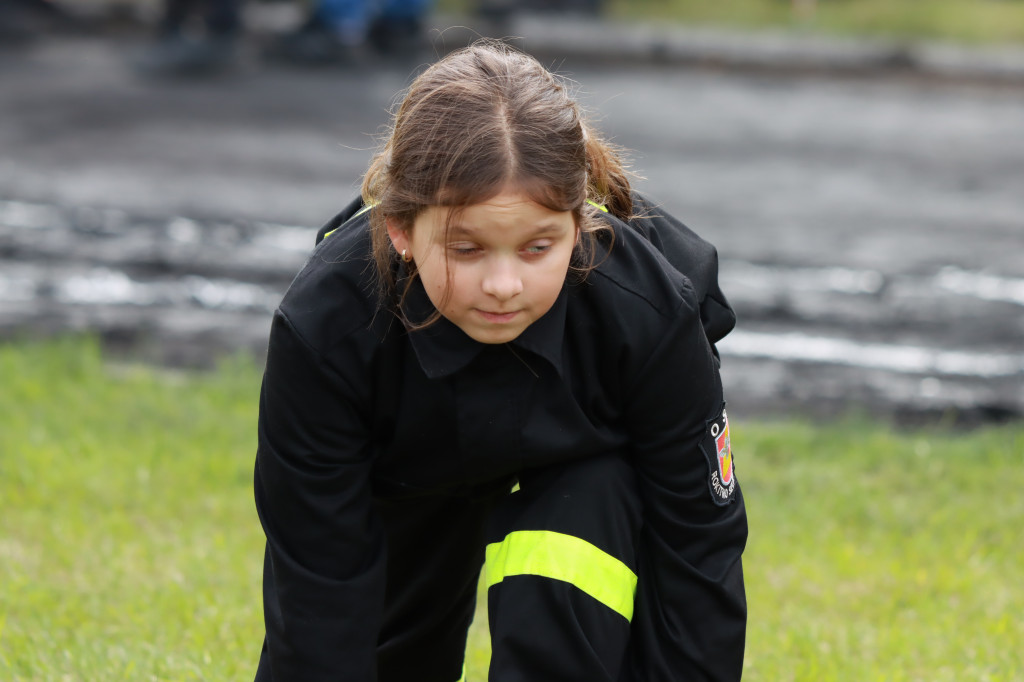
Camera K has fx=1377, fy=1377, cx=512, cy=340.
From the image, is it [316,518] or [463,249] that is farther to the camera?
[316,518]

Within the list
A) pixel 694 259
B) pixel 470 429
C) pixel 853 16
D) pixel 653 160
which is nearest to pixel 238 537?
pixel 470 429

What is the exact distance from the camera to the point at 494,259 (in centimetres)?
204

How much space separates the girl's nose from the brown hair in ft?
0.35

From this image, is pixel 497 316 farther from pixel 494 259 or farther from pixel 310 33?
pixel 310 33

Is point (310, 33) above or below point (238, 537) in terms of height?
below

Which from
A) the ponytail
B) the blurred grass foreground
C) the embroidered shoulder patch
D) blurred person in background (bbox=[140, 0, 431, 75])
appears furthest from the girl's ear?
blurred person in background (bbox=[140, 0, 431, 75])

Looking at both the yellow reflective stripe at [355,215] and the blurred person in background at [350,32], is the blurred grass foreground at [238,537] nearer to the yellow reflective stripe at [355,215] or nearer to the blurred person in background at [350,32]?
the yellow reflective stripe at [355,215]

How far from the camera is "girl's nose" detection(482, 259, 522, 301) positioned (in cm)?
203

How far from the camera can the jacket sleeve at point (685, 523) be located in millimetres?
2250

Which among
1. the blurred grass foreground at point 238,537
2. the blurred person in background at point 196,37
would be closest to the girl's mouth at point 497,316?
the blurred grass foreground at point 238,537

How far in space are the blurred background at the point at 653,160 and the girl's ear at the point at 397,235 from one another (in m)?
0.48

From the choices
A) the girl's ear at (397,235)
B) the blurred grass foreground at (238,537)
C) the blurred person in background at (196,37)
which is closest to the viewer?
the girl's ear at (397,235)

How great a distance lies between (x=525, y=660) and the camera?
86.9 inches

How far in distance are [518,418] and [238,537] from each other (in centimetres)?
171
